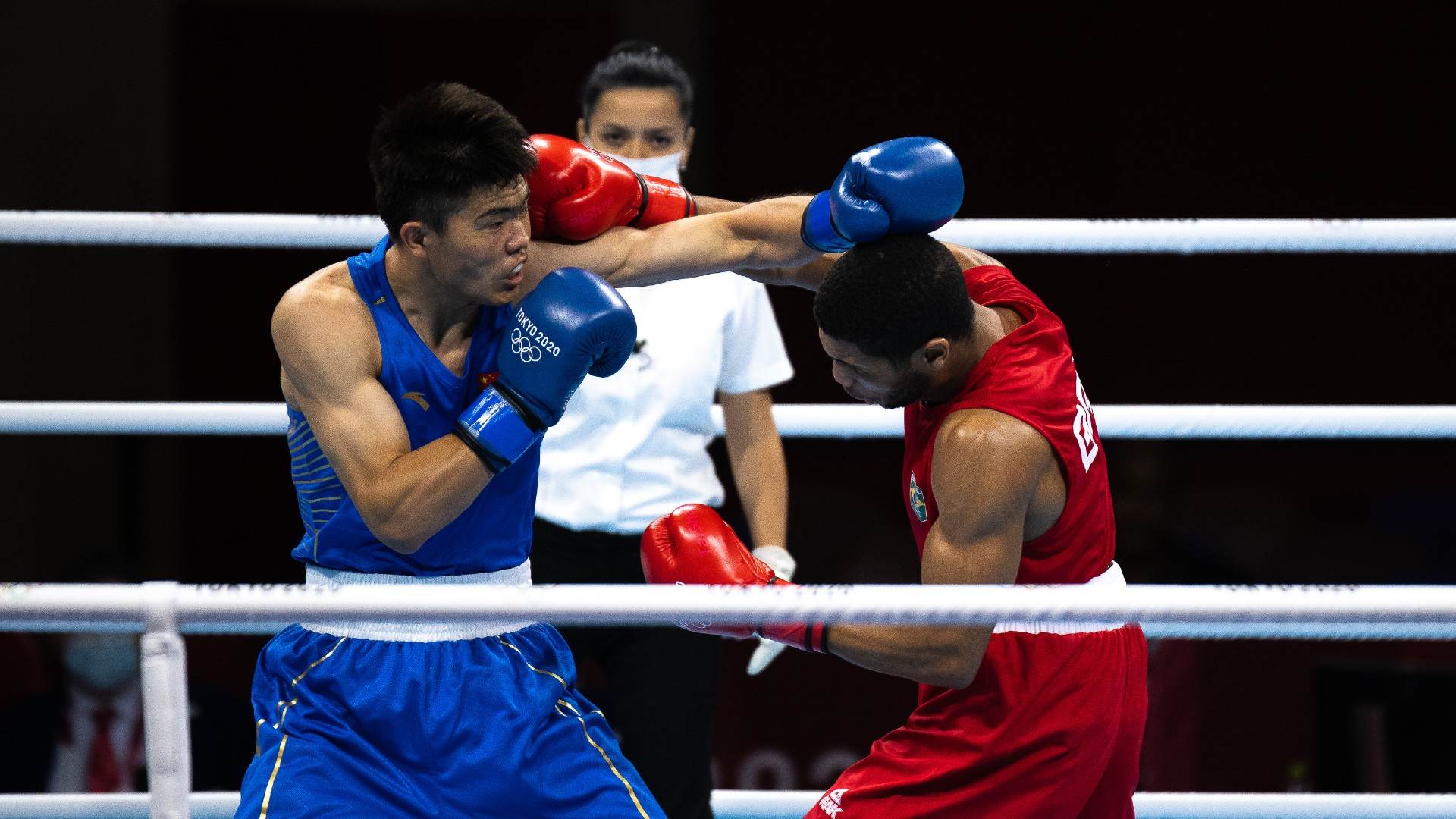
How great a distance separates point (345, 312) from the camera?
1.94 m

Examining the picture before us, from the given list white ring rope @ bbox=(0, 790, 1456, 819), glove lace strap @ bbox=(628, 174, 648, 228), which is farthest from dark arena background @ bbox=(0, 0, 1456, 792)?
glove lace strap @ bbox=(628, 174, 648, 228)

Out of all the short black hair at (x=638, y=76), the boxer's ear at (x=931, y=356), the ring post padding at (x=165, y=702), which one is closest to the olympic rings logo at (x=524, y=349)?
the boxer's ear at (x=931, y=356)

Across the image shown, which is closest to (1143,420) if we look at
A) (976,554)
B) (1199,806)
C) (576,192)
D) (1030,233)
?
(1030,233)

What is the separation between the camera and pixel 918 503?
6.70 feet

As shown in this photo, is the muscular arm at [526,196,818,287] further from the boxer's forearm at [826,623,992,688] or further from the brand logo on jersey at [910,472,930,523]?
the boxer's forearm at [826,623,992,688]

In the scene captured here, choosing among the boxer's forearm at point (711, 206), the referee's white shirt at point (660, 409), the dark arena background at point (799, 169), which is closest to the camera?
the boxer's forearm at point (711, 206)

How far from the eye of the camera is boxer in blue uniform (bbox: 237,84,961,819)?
185cm

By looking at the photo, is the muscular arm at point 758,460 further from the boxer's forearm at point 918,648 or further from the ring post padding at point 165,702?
the ring post padding at point 165,702

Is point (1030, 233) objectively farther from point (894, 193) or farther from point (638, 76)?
point (638, 76)

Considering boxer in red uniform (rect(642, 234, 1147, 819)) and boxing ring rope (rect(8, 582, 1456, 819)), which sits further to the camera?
boxer in red uniform (rect(642, 234, 1147, 819))

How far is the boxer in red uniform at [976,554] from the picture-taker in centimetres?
189

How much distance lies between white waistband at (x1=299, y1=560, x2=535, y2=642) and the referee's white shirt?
63 centimetres

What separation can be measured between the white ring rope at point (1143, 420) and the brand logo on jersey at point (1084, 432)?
46cm

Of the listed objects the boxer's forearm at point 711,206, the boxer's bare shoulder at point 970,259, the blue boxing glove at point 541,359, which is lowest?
the blue boxing glove at point 541,359
